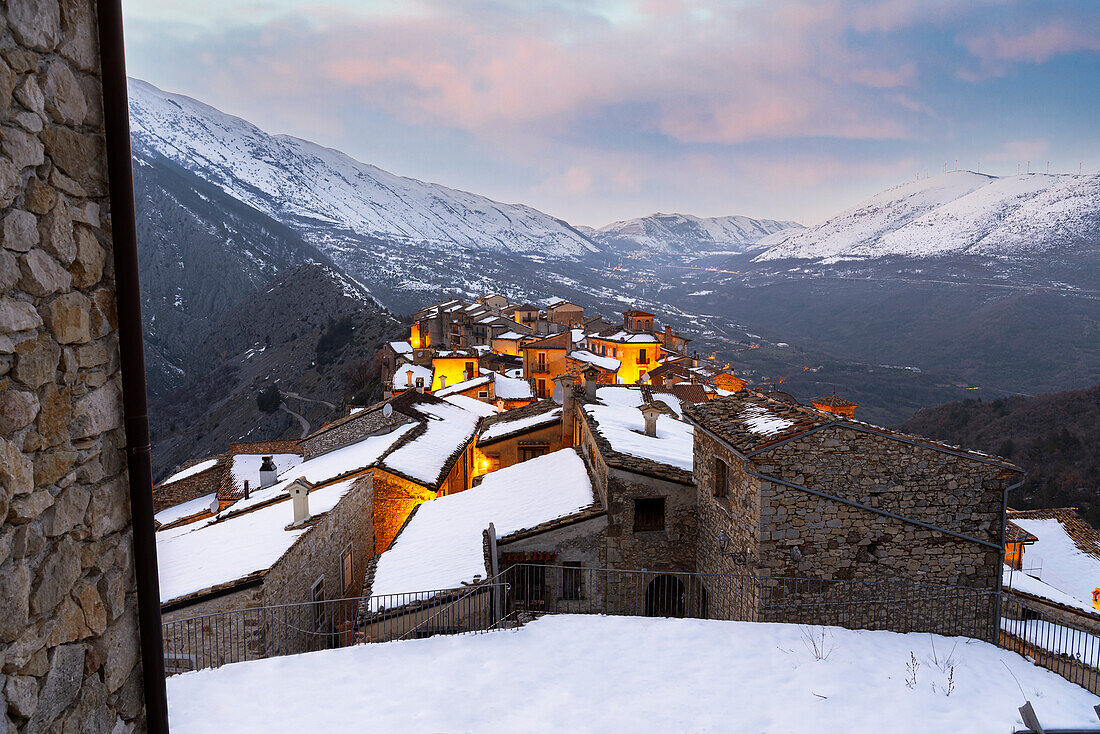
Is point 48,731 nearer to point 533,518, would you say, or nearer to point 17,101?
point 17,101

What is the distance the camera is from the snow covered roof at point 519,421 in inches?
1054

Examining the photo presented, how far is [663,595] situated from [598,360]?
51.4 meters

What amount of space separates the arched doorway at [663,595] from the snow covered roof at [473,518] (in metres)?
2.90

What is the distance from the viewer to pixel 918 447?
1284 centimetres

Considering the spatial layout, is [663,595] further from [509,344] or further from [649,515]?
[509,344]

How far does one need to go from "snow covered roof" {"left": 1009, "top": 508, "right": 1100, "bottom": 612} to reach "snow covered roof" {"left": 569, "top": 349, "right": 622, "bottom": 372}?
1530 inches

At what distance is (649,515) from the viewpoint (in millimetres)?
16984

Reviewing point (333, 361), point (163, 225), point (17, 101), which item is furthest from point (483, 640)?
point (163, 225)

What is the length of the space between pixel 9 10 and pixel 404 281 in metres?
177

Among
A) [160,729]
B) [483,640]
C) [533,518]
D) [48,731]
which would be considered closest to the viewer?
[48,731]

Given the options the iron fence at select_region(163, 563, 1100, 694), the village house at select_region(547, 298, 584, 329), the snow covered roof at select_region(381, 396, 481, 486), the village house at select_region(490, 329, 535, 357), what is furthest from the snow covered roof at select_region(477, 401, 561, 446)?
the village house at select_region(547, 298, 584, 329)

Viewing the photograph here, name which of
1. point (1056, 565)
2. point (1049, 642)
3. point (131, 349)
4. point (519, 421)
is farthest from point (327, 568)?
point (1056, 565)

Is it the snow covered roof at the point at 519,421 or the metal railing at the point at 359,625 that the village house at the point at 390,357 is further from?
the metal railing at the point at 359,625

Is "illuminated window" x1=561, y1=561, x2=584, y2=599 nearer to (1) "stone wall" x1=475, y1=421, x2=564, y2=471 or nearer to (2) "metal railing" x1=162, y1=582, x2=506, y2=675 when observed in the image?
(2) "metal railing" x1=162, y1=582, x2=506, y2=675
